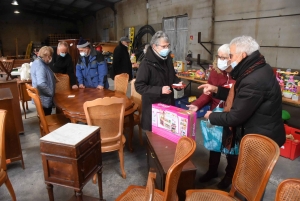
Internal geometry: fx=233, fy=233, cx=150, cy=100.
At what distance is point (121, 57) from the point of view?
16.9 feet

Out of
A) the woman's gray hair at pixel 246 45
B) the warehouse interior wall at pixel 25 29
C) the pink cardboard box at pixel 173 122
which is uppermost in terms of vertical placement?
the warehouse interior wall at pixel 25 29

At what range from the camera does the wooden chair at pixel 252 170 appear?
1243 mm

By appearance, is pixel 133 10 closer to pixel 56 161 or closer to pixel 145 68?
pixel 145 68

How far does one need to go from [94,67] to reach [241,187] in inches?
108

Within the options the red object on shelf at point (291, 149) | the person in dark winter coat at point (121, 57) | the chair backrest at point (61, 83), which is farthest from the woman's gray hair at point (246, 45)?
the person in dark winter coat at point (121, 57)

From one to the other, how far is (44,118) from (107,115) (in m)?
0.93

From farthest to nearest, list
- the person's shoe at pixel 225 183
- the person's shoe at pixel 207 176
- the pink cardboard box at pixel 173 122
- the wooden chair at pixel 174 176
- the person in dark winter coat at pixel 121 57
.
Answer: the person in dark winter coat at pixel 121 57, the person's shoe at pixel 207 176, the person's shoe at pixel 225 183, the pink cardboard box at pixel 173 122, the wooden chair at pixel 174 176

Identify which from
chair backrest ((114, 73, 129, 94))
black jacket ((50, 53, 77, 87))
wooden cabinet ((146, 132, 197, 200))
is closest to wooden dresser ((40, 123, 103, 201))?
wooden cabinet ((146, 132, 197, 200))

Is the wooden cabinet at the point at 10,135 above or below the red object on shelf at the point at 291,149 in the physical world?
above

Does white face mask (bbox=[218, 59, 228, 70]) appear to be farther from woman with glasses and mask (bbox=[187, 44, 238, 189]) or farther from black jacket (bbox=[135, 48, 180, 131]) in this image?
black jacket (bbox=[135, 48, 180, 131])

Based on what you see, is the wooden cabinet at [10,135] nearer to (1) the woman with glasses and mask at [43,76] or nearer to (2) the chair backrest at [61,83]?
(1) the woman with glasses and mask at [43,76]

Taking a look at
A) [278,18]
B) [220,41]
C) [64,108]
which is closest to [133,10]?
[220,41]

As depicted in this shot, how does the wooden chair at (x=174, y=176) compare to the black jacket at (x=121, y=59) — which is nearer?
the wooden chair at (x=174, y=176)

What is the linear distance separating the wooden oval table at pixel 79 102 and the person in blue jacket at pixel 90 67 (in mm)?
178
